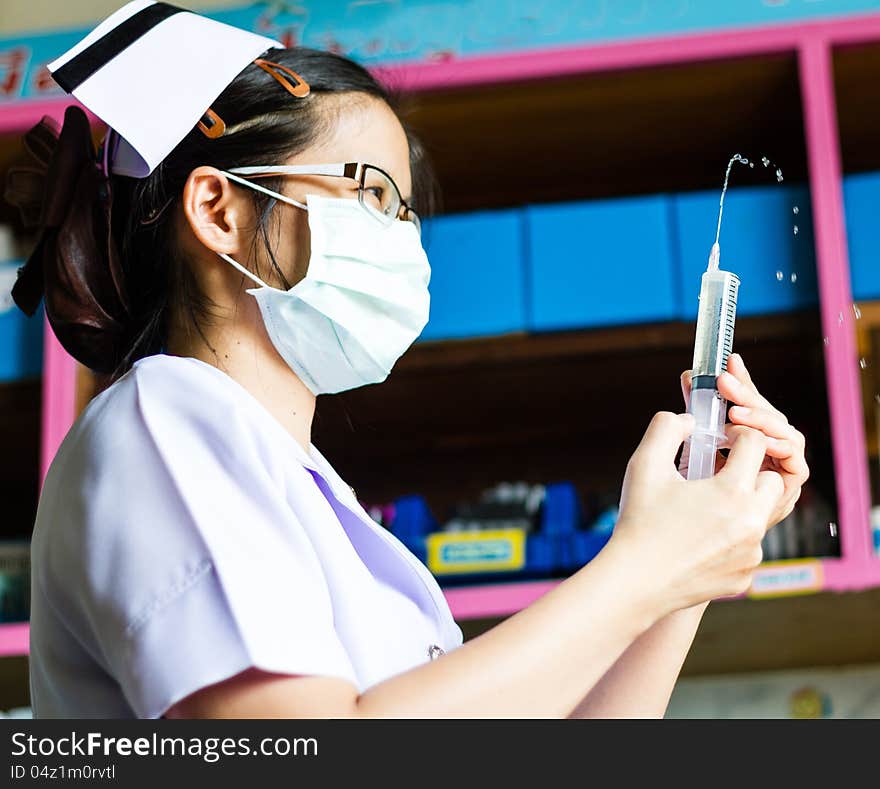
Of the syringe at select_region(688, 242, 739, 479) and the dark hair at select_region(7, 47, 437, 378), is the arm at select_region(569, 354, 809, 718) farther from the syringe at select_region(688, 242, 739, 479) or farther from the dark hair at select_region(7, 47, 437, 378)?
→ the dark hair at select_region(7, 47, 437, 378)

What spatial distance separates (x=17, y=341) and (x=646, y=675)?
4.02 ft

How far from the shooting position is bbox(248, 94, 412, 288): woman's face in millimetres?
844

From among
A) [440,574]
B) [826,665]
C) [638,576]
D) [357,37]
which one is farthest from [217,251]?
[826,665]

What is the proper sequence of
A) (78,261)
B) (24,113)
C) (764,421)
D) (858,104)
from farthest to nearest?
(24,113) < (858,104) < (78,261) < (764,421)

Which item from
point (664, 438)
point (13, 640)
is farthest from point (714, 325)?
point (13, 640)

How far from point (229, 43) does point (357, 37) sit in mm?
971

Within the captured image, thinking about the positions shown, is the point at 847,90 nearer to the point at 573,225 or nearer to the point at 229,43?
the point at 573,225

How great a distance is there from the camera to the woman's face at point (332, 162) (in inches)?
33.2

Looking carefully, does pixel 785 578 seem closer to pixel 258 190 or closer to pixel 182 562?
pixel 258 190

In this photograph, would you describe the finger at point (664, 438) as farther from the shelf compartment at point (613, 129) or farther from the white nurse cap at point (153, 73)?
the shelf compartment at point (613, 129)

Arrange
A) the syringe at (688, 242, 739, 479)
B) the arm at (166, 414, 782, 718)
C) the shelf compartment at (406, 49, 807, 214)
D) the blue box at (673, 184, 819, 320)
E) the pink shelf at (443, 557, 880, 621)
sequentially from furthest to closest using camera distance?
the shelf compartment at (406, 49, 807, 214), the blue box at (673, 184, 819, 320), the pink shelf at (443, 557, 880, 621), the syringe at (688, 242, 739, 479), the arm at (166, 414, 782, 718)

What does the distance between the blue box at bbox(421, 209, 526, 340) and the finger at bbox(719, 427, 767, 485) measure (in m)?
0.92

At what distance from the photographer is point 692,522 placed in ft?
2.00

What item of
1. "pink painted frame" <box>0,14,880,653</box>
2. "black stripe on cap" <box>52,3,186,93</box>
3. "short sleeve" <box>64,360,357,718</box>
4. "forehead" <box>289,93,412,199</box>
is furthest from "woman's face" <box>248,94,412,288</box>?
"pink painted frame" <box>0,14,880,653</box>
